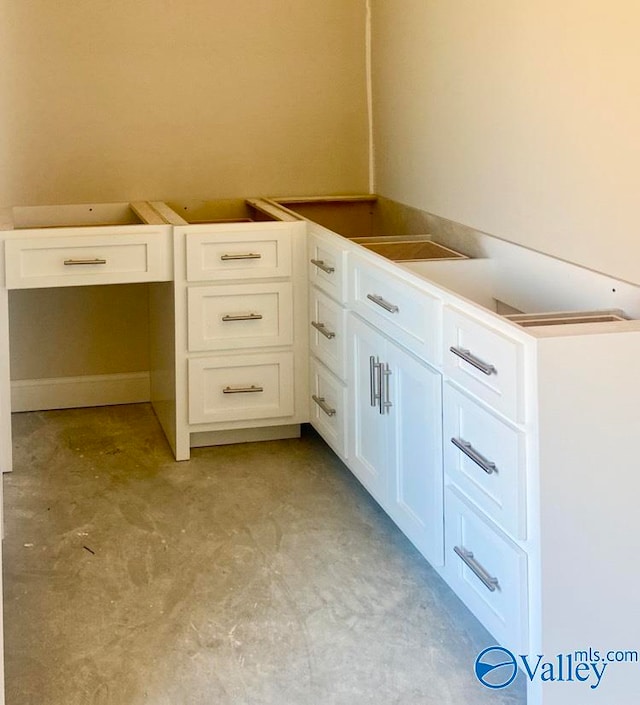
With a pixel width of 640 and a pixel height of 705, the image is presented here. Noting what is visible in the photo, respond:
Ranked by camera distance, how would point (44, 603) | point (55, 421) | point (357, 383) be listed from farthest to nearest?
point (55, 421) → point (357, 383) → point (44, 603)

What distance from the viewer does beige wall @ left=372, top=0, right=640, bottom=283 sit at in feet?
7.59

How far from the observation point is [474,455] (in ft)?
6.96

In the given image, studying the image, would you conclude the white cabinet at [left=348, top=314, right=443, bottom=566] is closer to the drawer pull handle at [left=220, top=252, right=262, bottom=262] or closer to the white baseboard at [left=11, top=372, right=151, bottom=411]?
the drawer pull handle at [left=220, top=252, right=262, bottom=262]

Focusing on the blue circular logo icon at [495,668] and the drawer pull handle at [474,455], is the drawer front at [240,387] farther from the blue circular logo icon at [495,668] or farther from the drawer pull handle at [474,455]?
the blue circular logo icon at [495,668]

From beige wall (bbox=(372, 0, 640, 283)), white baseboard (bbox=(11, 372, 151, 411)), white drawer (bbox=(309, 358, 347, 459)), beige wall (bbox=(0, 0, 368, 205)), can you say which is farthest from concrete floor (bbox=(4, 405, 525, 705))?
beige wall (bbox=(0, 0, 368, 205))

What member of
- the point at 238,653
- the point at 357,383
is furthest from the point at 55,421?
the point at 238,653

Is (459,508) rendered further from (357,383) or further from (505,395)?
(357,383)

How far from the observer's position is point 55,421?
3.93 m

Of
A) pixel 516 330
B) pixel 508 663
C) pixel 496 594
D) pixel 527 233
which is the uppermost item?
pixel 527 233

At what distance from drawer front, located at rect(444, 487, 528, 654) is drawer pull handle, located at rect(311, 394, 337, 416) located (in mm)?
1001

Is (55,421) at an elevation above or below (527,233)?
below

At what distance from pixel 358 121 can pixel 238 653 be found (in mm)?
2529

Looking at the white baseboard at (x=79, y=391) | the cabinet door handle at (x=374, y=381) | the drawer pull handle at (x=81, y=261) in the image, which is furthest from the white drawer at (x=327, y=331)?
the white baseboard at (x=79, y=391)

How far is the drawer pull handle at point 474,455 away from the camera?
2.05 meters
